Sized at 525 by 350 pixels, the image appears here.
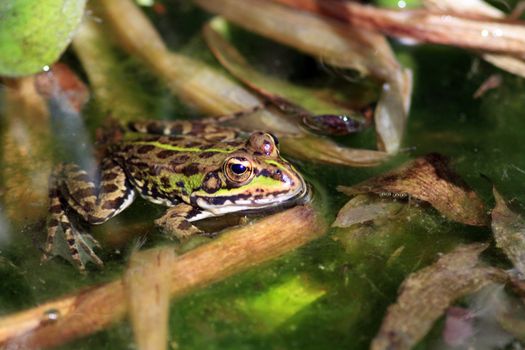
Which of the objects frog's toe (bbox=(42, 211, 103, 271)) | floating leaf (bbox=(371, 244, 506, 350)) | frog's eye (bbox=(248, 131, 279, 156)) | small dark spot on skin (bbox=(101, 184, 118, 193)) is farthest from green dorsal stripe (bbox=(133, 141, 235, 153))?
floating leaf (bbox=(371, 244, 506, 350))

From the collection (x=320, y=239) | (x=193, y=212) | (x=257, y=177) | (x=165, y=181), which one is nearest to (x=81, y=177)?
(x=165, y=181)

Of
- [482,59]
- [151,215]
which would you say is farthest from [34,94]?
[482,59]

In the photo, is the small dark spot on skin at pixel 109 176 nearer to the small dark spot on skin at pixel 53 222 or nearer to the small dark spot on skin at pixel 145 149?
the small dark spot on skin at pixel 145 149

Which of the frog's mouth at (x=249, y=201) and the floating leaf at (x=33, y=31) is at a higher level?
the floating leaf at (x=33, y=31)

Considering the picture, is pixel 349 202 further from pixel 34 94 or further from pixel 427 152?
Answer: pixel 34 94

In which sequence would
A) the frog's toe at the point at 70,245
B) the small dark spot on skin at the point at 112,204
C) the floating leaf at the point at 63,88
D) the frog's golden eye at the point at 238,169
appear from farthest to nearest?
the floating leaf at the point at 63,88 < the small dark spot on skin at the point at 112,204 < the frog's golden eye at the point at 238,169 < the frog's toe at the point at 70,245

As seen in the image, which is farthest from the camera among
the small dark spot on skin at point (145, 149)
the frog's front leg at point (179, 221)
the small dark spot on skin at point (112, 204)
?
the small dark spot on skin at point (145, 149)

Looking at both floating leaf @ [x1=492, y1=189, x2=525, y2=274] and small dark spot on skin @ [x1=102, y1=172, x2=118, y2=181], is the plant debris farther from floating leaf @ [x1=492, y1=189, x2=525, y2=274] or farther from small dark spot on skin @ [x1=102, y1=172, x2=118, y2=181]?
small dark spot on skin @ [x1=102, y1=172, x2=118, y2=181]

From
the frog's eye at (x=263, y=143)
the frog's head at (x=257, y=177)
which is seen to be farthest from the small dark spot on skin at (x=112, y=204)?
the frog's eye at (x=263, y=143)
